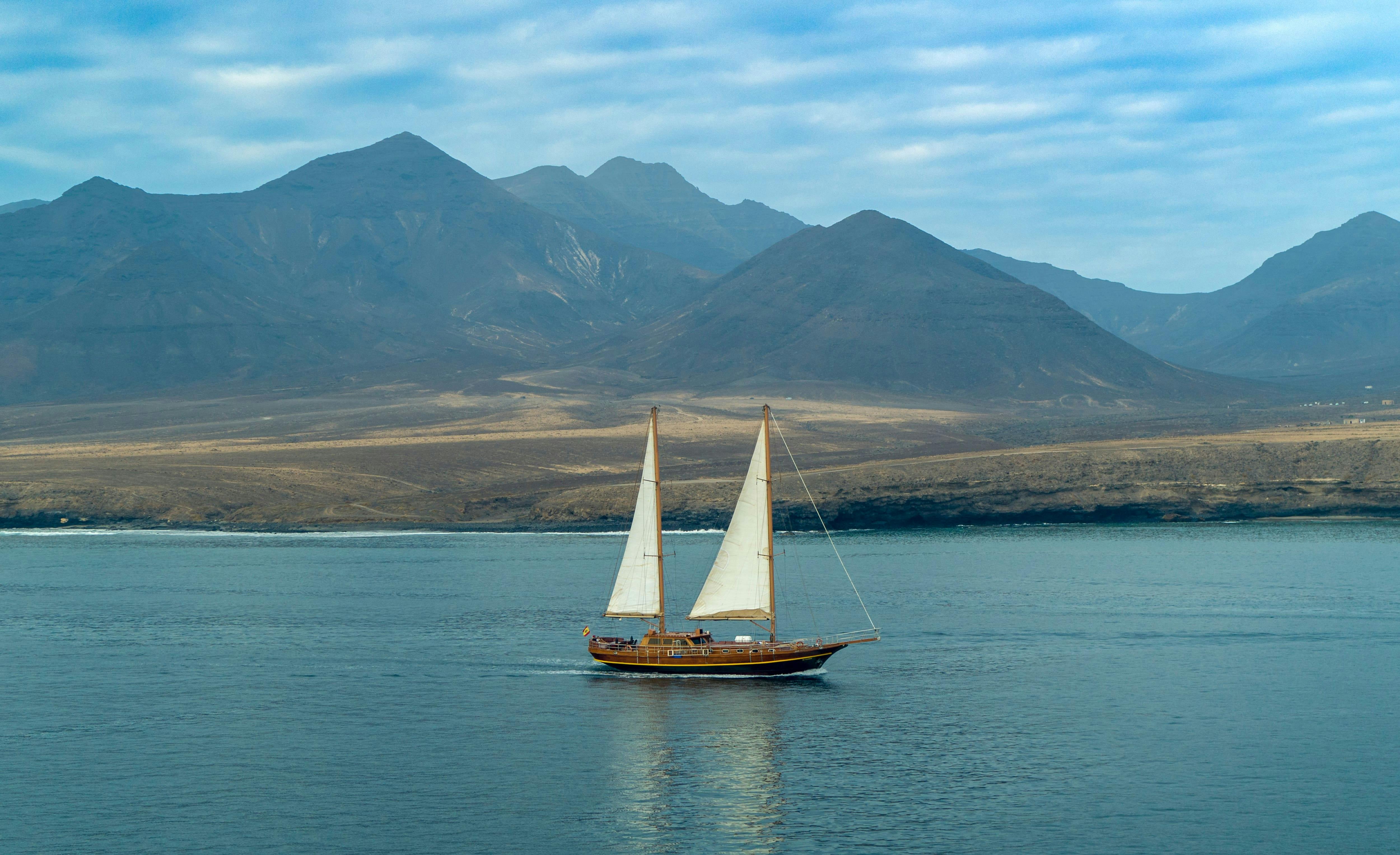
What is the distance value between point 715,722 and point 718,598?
7.86 m

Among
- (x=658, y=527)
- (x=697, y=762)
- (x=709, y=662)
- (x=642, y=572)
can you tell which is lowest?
(x=697, y=762)

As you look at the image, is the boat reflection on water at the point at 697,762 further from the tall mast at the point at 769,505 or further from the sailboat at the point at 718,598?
the tall mast at the point at 769,505

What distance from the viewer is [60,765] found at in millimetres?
52750

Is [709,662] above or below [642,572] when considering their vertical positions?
below

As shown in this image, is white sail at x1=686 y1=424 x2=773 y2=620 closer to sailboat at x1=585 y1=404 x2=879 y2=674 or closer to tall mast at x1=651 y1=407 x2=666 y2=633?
sailboat at x1=585 y1=404 x2=879 y2=674

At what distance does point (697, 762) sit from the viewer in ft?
174

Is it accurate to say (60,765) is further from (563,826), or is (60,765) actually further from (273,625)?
(273,625)

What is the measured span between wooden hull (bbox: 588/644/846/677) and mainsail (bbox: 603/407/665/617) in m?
2.29

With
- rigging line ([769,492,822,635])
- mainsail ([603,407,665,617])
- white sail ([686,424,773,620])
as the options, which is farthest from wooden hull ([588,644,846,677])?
rigging line ([769,492,822,635])

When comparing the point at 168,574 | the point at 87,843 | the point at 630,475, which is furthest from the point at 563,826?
the point at 630,475

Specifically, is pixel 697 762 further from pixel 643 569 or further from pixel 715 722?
pixel 643 569

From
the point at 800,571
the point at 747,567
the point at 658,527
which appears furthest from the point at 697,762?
the point at 800,571

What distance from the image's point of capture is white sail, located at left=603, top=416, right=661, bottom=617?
67.3 metres

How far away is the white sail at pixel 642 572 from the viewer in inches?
2650
